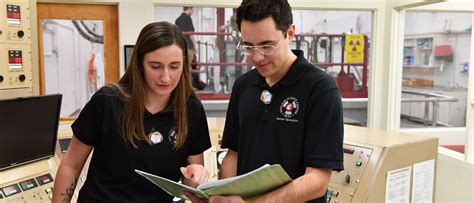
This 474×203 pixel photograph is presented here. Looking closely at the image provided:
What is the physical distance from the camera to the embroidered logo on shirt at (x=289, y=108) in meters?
1.21

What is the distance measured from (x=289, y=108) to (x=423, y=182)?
1.24 m

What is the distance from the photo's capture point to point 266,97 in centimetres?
129

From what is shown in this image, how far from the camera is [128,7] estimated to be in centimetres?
336

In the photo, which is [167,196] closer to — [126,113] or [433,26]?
[126,113]

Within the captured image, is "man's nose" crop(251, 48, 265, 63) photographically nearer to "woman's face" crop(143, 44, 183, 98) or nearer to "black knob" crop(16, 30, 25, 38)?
"woman's face" crop(143, 44, 183, 98)

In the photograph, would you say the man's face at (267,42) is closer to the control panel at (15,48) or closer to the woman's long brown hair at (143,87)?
the woman's long brown hair at (143,87)

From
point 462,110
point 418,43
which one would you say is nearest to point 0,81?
point 462,110

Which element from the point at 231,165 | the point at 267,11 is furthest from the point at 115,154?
the point at 267,11

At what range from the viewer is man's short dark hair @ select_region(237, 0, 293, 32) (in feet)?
3.79

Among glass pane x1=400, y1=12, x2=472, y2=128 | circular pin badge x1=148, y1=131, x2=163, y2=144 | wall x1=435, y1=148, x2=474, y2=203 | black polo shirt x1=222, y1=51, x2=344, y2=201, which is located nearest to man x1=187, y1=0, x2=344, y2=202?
black polo shirt x1=222, y1=51, x2=344, y2=201

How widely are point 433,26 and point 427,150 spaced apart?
6.16 metres

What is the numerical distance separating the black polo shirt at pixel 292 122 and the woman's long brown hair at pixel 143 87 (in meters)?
0.18

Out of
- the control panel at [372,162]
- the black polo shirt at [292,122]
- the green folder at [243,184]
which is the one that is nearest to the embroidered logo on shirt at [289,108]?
the black polo shirt at [292,122]

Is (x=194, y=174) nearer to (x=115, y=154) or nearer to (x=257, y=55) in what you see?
(x=115, y=154)
